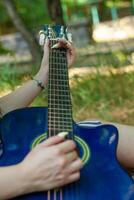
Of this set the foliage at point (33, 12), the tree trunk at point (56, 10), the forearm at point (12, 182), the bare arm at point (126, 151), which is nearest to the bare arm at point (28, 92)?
the bare arm at point (126, 151)

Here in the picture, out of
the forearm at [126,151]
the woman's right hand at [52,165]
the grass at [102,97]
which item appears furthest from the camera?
the grass at [102,97]

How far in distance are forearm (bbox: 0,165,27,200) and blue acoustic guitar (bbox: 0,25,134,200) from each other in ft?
→ 0.13

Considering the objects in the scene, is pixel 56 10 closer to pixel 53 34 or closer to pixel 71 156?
pixel 53 34

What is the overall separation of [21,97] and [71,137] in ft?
1.68

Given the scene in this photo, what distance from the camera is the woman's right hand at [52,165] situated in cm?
121

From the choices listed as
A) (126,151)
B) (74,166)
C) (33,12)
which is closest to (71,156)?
(74,166)

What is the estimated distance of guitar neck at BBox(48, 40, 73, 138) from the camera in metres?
1.36

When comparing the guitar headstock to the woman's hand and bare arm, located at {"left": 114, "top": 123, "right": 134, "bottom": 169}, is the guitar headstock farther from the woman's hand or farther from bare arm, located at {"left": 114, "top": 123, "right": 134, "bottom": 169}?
bare arm, located at {"left": 114, "top": 123, "right": 134, "bottom": 169}

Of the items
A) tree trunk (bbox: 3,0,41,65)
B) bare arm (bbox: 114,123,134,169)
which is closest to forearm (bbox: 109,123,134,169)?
bare arm (bbox: 114,123,134,169)

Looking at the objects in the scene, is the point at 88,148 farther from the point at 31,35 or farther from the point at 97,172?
the point at 31,35

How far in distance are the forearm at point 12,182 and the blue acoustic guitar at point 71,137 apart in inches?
1.6

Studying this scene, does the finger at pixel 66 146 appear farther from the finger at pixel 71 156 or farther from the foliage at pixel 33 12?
the foliage at pixel 33 12

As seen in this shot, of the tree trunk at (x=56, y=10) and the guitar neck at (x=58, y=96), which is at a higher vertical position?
the tree trunk at (x=56, y=10)

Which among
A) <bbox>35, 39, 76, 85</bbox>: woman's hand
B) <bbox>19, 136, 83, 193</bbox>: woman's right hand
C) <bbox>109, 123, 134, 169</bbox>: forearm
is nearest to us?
<bbox>19, 136, 83, 193</bbox>: woman's right hand
